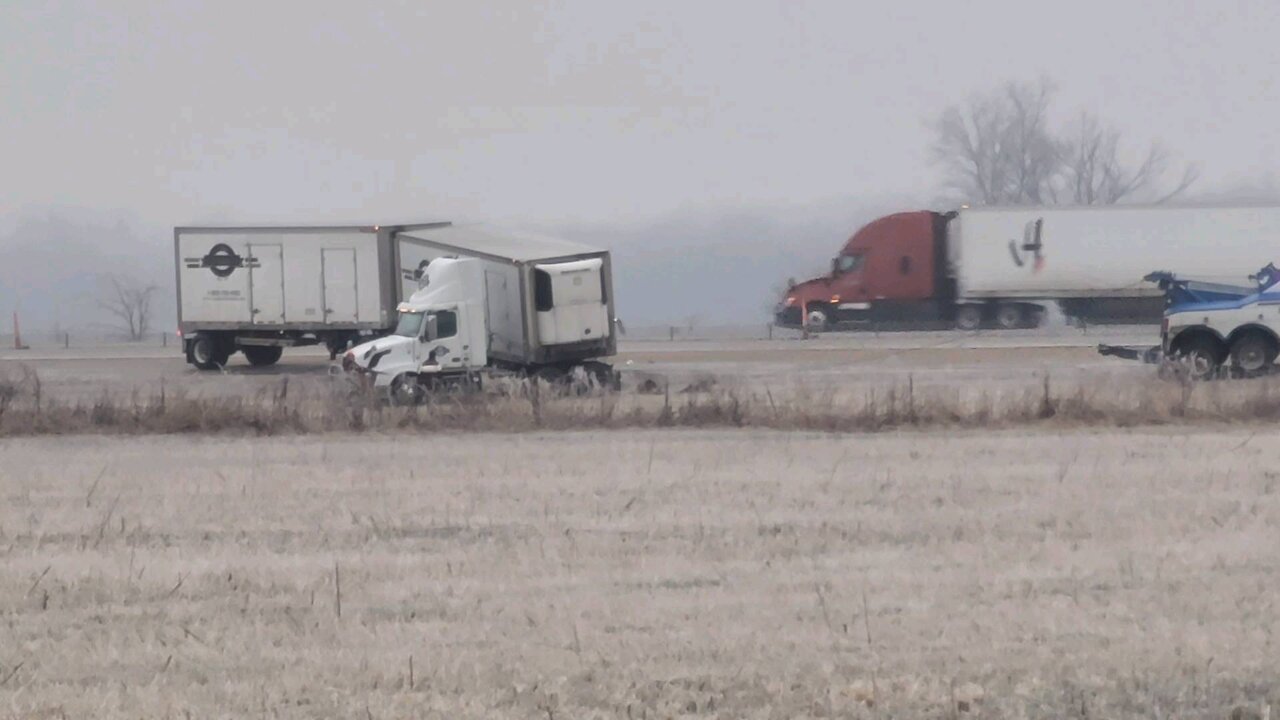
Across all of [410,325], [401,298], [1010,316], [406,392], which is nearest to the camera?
[406,392]

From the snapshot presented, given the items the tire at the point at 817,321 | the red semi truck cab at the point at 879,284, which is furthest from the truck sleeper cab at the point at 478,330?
Result: the red semi truck cab at the point at 879,284

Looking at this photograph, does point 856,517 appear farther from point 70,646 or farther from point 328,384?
point 328,384

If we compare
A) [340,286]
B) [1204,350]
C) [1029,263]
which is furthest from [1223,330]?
[1029,263]

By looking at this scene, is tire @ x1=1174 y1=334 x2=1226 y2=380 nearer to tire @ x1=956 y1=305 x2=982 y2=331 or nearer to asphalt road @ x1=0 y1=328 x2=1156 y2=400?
asphalt road @ x1=0 y1=328 x2=1156 y2=400

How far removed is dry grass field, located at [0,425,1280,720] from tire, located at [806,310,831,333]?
96.4ft

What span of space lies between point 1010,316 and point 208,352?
22.0 meters

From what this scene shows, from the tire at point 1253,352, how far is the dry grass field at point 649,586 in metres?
10.9

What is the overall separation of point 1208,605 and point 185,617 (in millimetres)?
5313

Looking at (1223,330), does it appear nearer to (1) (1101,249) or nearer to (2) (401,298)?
(2) (401,298)

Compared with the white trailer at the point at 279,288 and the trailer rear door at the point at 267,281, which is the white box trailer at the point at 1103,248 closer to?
the white trailer at the point at 279,288

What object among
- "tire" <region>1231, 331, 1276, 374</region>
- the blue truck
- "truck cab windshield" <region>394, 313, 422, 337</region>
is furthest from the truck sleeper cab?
"tire" <region>1231, 331, 1276, 374</region>

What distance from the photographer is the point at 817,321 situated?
46562 mm

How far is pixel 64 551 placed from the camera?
455 inches

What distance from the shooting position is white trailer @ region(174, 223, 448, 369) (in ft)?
112
